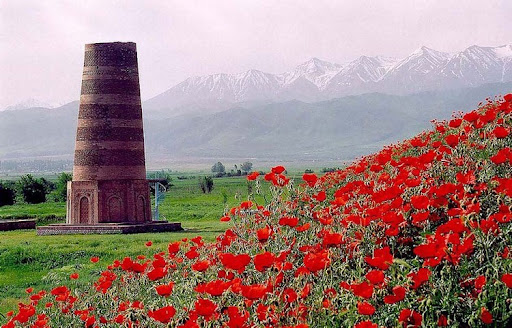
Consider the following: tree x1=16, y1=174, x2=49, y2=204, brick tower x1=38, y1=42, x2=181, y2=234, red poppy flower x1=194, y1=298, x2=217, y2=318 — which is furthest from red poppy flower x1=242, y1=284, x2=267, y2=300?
tree x1=16, y1=174, x2=49, y2=204

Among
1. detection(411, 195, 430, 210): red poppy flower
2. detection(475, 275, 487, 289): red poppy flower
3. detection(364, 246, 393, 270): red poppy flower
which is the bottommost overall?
detection(475, 275, 487, 289): red poppy flower

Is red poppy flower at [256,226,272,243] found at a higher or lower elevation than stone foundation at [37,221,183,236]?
higher

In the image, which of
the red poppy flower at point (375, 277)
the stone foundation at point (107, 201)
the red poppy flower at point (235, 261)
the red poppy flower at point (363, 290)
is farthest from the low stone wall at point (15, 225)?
the red poppy flower at point (363, 290)

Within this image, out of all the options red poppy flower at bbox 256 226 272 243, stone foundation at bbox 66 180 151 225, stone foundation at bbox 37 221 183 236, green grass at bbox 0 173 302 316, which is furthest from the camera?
stone foundation at bbox 66 180 151 225

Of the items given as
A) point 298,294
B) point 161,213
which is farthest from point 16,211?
point 298,294

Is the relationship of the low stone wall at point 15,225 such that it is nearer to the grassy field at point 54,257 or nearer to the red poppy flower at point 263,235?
the grassy field at point 54,257

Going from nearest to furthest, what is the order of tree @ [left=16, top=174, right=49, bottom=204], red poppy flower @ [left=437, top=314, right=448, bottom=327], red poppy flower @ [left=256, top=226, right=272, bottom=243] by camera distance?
1. red poppy flower @ [left=437, top=314, right=448, bottom=327]
2. red poppy flower @ [left=256, top=226, right=272, bottom=243]
3. tree @ [left=16, top=174, right=49, bottom=204]

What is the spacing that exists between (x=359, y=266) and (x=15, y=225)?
1448 inches

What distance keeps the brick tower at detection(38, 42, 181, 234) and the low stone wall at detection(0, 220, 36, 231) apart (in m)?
3.87

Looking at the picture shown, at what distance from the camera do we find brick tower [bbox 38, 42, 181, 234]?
3700 cm

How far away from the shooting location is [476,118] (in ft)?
30.0

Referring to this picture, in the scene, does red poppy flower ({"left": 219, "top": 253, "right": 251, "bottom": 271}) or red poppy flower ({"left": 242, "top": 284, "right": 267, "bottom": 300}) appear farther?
red poppy flower ({"left": 219, "top": 253, "right": 251, "bottom": 271})

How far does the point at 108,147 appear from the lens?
121 feet

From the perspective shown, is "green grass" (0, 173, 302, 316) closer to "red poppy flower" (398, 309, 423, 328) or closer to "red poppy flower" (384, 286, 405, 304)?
"red poppy flower" (398, 309, 423, 328)
